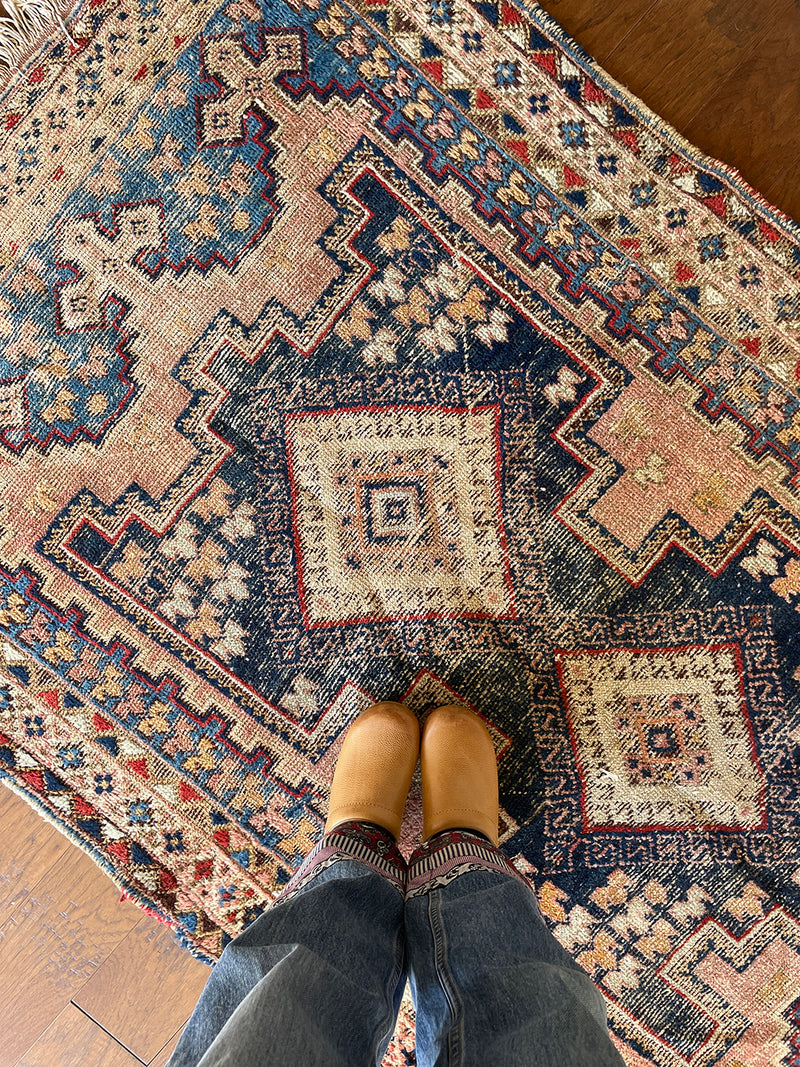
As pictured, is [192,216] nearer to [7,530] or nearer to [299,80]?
[299,80]

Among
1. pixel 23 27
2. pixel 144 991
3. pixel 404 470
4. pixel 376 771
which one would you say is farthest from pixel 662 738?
pixel 23 27

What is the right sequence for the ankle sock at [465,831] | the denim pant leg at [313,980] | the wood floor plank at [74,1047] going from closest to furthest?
the denim pant leg at [313,980] → the ankle sock at [465,831] → the wood floor plank at [74,1047]

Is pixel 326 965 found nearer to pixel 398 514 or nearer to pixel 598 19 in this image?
pixel 398 514

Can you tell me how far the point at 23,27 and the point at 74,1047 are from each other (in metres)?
1.65

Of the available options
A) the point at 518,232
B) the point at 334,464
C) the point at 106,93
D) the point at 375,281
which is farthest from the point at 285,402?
the point at 106,93

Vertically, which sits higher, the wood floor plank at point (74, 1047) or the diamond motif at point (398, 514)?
the diamond motif at point (398, 514)

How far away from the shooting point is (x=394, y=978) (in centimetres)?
80

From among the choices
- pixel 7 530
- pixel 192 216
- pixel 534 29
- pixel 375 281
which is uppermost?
pixel 534 29

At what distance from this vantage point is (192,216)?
3.53 ft

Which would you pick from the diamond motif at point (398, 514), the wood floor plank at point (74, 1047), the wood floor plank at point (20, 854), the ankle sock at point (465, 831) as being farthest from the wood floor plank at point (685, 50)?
the wood floor plank at point (74, 1047)

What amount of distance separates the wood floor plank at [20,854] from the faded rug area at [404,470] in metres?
0.07

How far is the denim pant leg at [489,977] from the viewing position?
66 centimetres

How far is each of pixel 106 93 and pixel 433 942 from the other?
1304 millimetres

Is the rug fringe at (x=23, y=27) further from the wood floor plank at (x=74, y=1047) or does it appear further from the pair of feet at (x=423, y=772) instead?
the wood floor plank at (x=74, y=1047)
